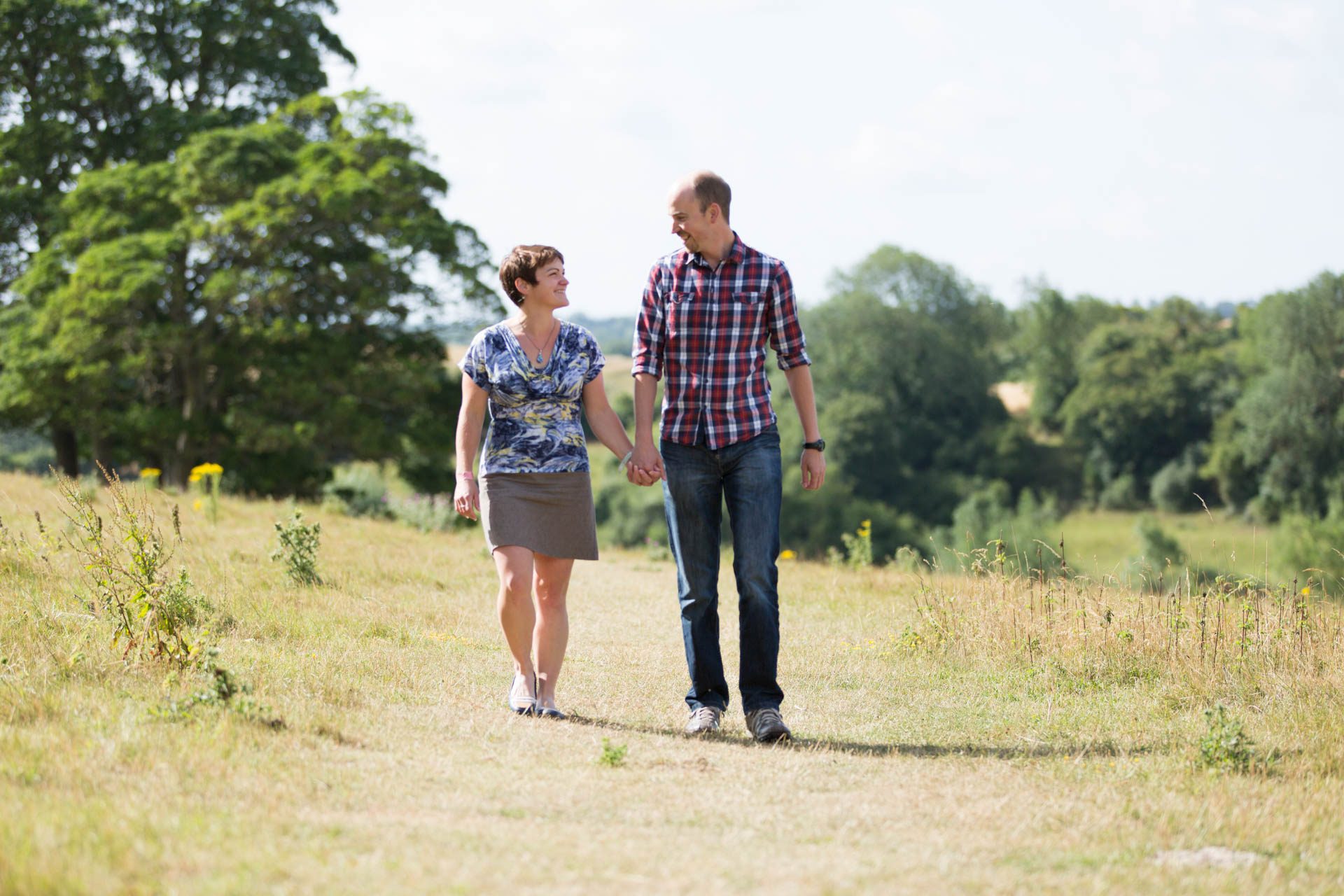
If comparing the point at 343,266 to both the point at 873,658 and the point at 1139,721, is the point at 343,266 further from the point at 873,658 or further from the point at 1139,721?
the point at 1139,721

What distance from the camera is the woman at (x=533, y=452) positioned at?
5.26 metres

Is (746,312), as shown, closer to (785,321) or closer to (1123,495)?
(785,321)

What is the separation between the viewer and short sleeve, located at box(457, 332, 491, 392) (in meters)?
5.27

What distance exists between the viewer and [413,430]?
72.2ft

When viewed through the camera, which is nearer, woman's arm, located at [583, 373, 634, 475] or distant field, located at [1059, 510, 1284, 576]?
woman's arm, located at [583, 373, 634, 475]

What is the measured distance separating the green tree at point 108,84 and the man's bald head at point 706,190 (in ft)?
68.3

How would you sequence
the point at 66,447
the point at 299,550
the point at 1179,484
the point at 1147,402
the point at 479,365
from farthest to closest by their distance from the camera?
the point at 1147,402
the point at 1179,484
the point at 66,447
the point at 299,550
the point at 479,365

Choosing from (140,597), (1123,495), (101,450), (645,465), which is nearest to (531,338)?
(645,465)

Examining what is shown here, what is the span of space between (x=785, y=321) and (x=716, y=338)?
32cm

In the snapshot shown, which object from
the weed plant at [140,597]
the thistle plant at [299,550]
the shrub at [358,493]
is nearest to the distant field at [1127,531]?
the shrub at [358,493]

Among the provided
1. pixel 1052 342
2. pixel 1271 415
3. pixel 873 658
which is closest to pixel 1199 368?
pixel 1271 415

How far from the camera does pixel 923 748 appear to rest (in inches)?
202

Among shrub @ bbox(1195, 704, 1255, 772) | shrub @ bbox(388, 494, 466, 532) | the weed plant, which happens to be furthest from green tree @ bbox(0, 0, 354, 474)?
shrub @ bbox(1195, 704, 1255, 772)

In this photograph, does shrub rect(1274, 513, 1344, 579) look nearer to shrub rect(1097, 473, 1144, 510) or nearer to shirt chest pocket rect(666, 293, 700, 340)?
shrub rect(1097, 473, 1144, 510)
